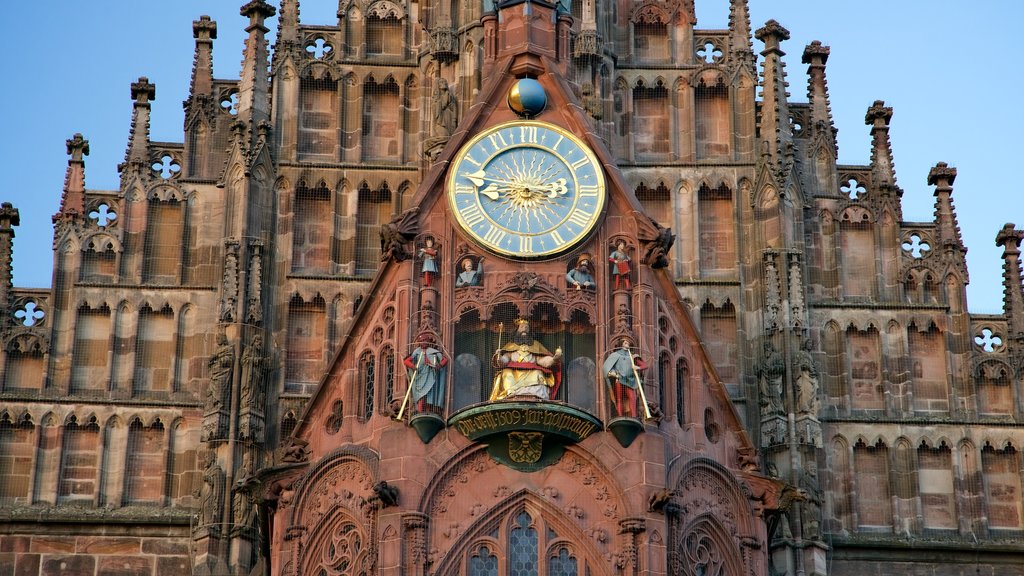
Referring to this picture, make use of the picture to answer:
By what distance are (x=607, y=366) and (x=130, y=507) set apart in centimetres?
806

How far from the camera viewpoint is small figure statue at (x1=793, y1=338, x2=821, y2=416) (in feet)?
126

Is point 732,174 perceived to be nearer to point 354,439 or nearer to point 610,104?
point 610,104

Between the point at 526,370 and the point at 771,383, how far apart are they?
4.86 metres

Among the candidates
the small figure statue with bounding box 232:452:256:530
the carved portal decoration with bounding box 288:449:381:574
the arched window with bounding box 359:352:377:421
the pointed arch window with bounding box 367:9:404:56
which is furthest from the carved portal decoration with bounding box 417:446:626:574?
the pointed arch window with bounding box 367:9:404:56

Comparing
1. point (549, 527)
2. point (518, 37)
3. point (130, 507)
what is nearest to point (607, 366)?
point (549, 527)

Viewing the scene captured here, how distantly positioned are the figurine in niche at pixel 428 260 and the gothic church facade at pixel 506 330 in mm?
51

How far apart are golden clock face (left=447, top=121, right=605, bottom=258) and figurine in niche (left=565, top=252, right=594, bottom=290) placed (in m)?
0.27

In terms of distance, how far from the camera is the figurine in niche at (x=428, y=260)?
118ft

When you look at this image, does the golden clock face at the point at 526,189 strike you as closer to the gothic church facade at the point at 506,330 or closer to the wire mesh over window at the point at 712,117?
the gothic church facade at the point at 506,330

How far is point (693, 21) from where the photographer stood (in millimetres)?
41781

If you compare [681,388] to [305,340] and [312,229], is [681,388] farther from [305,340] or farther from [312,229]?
[312,229]

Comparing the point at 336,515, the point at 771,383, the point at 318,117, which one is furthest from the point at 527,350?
the point at 318,117

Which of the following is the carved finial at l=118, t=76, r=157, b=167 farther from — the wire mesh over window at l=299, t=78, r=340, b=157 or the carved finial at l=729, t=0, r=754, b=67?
the carved finial at l=729, t=0, r=754, b=67

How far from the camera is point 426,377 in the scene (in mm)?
35219
